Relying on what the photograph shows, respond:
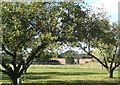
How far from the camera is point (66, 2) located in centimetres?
716

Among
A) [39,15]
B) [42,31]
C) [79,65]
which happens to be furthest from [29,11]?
[79,65]

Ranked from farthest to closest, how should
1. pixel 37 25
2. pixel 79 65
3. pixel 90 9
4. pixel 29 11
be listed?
pixel 79 65 < pixel 90 9 < pixel 37 25 < pixel 29 11

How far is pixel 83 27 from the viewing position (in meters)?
7.53

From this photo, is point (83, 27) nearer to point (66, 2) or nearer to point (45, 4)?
Result: point (66, 2)

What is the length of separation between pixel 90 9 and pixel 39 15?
227 cm

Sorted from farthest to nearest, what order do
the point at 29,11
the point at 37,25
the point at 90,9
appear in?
the point at 90,9, the point at 37,25, the point at 29,11

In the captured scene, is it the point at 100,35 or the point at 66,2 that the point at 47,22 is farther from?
the point at 100,35

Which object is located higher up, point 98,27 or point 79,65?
point 98,27

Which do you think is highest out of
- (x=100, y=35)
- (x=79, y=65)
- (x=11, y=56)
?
(x=100, y=35)

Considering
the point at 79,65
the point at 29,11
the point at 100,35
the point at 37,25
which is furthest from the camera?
the point at 79,65

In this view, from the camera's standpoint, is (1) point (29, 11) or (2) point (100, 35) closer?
(1) point (29, 11)

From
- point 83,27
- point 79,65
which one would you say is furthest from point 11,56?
point 79,65

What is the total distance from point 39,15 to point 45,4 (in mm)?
438

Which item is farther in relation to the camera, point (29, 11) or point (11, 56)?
point (11, 56)
